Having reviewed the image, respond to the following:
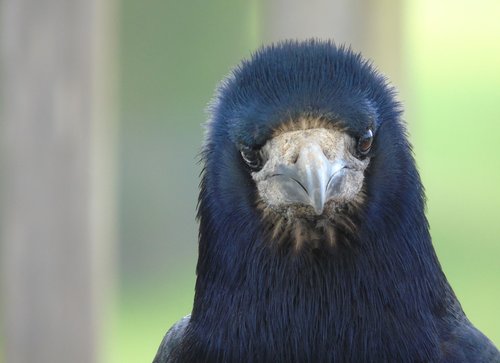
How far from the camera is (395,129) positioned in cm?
338

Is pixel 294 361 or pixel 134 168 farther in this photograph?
pixel 134 168

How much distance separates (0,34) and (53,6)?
60 cm

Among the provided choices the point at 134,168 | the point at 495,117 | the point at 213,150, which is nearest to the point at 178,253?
the point at 134,168

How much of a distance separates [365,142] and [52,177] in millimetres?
1909

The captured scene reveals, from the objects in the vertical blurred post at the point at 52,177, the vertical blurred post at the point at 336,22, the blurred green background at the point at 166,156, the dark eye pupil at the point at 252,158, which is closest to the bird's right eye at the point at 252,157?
the dark eye pupil at the point at 252,158

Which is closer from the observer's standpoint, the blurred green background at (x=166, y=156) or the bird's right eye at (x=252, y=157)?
the bird's right eye at (x=252, y=157)

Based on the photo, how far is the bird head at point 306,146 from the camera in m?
3.14

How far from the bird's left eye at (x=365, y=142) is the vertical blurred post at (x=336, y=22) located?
4.88 feet

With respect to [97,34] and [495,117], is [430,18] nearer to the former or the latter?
[495,117]

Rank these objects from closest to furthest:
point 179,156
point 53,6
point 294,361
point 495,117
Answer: point 294,361 < point 53,6 < point 179,156 < point 495,117

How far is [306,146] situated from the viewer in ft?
10.2

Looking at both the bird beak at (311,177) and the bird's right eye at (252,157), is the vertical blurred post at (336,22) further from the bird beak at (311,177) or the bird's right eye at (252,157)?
the bird beak at (311,177)

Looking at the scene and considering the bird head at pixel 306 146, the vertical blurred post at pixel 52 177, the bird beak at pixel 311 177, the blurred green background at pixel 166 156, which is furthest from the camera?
the blurred green background at pixel 166 156

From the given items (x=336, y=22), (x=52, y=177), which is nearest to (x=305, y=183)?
(x=336, y=22)
